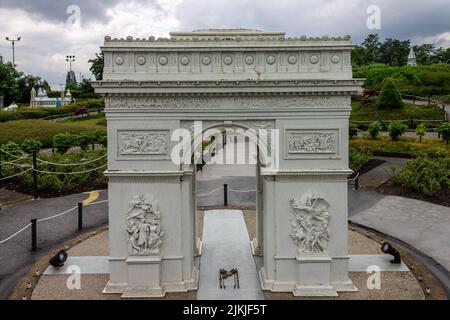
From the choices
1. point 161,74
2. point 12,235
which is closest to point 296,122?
point 161,74

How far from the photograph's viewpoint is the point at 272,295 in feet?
34.1

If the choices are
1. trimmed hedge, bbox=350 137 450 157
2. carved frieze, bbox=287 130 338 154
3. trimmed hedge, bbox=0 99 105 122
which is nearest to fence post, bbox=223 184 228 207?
carved frieze, bbox=287 130 338 154

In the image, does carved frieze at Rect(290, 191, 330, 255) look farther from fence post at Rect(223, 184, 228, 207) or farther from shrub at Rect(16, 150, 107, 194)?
shrub at Rect(16, 150, 107, 194)

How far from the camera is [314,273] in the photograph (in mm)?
10516

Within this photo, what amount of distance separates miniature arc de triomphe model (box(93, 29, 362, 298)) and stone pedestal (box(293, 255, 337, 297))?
2 cm

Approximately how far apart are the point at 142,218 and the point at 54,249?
550cm

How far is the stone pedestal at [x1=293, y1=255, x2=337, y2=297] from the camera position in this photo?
1046 centimetres

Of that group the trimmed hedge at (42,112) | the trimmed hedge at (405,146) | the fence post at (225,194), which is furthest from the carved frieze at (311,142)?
the trimmed hedge at (42,112)

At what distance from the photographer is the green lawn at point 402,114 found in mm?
42688

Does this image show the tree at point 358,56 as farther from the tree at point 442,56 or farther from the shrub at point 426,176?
the shrub at point 426,176

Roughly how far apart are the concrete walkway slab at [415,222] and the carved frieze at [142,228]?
27.8ft

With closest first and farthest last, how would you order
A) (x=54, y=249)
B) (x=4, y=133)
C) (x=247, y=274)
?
(x=247, y=274), (x=54, y=249), (x=4, y=133)

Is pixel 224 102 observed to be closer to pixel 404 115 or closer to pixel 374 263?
pixel 374 263
